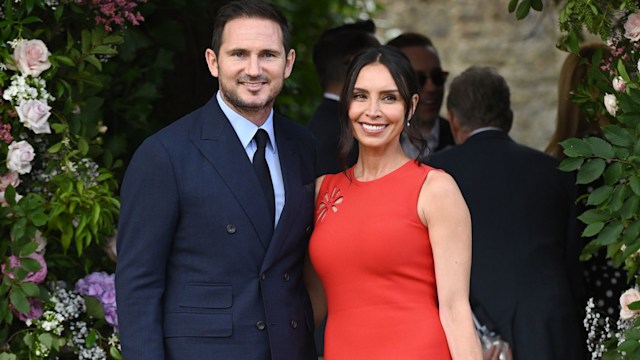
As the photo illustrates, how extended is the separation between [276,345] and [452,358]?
516 millimetres

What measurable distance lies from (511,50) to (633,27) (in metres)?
6.17

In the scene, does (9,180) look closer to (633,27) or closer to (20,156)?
(20,156)

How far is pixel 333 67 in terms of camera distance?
584cm

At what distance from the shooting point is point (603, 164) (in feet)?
11.7

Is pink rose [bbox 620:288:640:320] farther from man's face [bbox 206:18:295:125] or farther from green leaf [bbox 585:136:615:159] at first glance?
man's face [bbox 206:18:295:125]

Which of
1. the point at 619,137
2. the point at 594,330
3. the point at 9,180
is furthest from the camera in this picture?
the point at 594,330

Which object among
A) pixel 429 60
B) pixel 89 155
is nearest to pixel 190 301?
pixel 89 155

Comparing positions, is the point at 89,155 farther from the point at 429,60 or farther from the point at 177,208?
the point at 429,60

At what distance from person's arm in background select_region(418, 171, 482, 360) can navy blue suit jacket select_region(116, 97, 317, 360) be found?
43cm

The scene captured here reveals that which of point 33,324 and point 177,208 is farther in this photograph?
point 33,324

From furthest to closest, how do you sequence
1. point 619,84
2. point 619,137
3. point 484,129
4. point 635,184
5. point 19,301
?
point 484,129, point 19,301, point 619,84, point 619,137, point 635,184

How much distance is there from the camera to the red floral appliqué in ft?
11.7

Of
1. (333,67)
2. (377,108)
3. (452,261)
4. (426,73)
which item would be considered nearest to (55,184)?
(377,108)

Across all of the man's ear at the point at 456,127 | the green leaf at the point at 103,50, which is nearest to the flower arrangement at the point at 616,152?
the man's ear at the point at 456,127
